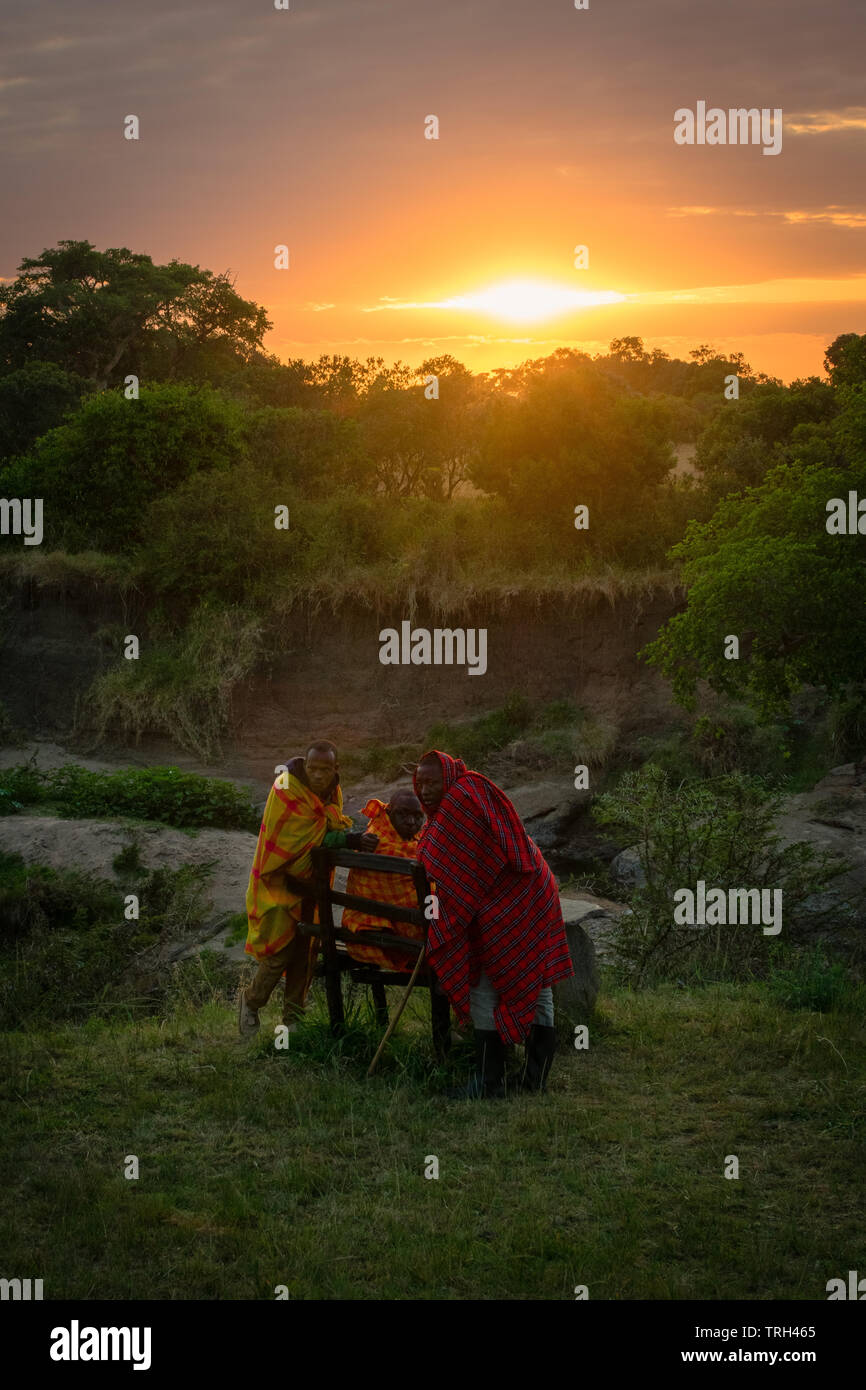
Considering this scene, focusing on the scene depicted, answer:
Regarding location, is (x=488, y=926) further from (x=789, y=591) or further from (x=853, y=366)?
(x=853, y=366)

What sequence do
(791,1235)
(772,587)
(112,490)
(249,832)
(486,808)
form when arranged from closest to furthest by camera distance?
(791,1235)
(486,808)
(772,587)
(249,832)
(112,490)

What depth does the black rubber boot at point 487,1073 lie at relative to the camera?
5.72 meters

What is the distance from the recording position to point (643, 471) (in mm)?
21984

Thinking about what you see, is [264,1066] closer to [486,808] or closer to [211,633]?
[486,808]

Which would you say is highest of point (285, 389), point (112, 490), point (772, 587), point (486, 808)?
point (285, 389)

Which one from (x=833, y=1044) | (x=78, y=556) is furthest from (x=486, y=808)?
(x=78, y=556)

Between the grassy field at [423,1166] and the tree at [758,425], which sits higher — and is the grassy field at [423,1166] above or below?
below

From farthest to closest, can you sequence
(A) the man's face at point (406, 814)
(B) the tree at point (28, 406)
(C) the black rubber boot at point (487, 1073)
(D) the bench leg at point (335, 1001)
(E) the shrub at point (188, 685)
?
(B) the tree at point (28, 406) < (E) the shrub at point (188, 685) < (A) the man's face at point (406, 814) < (D) the bench leg at point (335, 1001) < (C) the black rubber boot at point (487, 1073)

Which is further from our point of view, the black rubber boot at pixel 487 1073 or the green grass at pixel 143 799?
the green grass at pixel 143 799

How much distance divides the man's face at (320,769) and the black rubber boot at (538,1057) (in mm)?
1695

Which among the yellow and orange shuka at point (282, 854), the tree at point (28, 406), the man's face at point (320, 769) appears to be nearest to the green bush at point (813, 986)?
the yellow and orange shuka at point (282, 854)

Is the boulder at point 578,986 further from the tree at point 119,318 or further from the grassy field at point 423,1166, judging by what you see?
the tree at point 119,318
